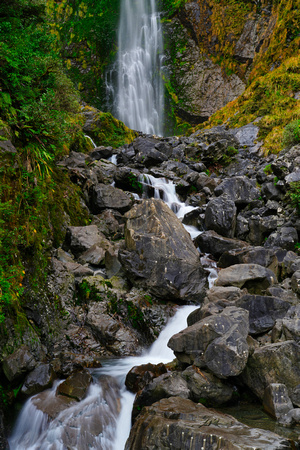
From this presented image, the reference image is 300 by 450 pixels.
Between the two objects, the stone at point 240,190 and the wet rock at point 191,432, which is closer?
the wet rock at point 191,432

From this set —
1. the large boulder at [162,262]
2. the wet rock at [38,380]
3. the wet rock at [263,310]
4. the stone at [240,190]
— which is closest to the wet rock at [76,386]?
the wet rock at [38,380]

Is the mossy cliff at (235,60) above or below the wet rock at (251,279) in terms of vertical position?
above

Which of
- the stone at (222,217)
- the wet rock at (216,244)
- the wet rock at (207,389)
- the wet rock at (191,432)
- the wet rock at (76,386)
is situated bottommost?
the wet rock at (207,389)

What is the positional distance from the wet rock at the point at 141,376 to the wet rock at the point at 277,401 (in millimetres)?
2109

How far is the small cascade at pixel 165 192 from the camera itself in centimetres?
1698

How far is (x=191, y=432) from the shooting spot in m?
4.18

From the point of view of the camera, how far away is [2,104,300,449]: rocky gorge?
5.35m

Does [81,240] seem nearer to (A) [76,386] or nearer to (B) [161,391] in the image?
(A) [76,386]

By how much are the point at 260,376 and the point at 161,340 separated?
11.0 ft

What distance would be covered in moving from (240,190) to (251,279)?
25.6 feet

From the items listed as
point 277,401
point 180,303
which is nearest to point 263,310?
point 277,401

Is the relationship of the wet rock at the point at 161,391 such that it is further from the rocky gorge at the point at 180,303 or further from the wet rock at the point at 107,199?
the wet rock at the point at 107,199

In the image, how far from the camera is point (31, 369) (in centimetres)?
633

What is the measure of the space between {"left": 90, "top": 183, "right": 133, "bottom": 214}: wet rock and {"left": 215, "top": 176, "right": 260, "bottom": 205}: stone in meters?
4.74
